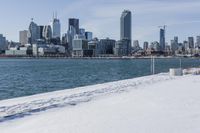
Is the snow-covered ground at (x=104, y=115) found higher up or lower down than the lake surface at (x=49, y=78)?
higher up

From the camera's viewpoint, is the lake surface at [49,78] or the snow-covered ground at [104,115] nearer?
the snow-covered ground at [104,115]

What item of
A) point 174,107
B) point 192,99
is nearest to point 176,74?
point 192,99

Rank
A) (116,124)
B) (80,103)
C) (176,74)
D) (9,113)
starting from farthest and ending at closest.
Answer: (176,74), (80,103), (9,113), (116,124)

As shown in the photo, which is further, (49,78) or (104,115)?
(49,78)

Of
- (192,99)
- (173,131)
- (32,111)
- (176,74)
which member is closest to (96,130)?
(173,131)

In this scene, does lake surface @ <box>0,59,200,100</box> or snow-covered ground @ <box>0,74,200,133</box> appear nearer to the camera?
snow-covered ground @ <box>0,74,200,133</box>

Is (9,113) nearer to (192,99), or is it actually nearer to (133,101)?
(133,101)

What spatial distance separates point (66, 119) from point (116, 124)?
1.82 m

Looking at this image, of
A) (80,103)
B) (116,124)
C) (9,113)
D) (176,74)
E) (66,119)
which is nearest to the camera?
(116,124)

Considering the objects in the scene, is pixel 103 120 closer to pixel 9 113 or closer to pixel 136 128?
pixel 136 128

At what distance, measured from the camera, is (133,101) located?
17.1m

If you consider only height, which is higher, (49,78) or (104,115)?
(104,115)

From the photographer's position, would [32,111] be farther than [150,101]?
No

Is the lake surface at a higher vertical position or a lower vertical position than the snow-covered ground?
lower
